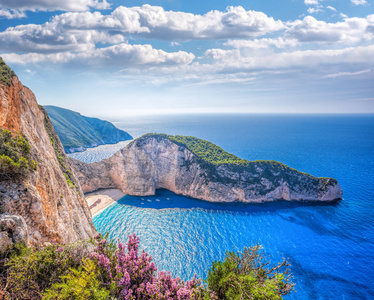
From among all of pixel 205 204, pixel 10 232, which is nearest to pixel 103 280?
pixel 10 232

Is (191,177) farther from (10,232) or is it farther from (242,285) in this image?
(10,232)

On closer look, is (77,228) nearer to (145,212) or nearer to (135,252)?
(135,252)

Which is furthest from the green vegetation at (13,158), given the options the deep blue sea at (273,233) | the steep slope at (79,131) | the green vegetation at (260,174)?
the steep slope at (79,131)

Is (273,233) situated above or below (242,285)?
below

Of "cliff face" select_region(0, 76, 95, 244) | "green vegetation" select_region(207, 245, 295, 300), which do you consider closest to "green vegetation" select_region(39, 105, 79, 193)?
"cliff face" select_region(0, 76, 95, 244)

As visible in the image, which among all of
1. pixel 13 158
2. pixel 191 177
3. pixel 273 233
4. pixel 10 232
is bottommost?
pixel 273 233

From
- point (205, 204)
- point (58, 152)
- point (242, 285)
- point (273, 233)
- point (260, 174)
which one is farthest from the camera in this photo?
point (260, 174)

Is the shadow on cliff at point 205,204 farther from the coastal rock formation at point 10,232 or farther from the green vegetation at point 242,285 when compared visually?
the coastal rock formation at point 10,232

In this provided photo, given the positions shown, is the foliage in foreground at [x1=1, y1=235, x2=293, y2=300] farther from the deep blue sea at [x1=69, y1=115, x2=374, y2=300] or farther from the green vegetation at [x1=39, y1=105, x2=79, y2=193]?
the green vegetation at [x1=39, y1=105, x2=79, y2=193]
